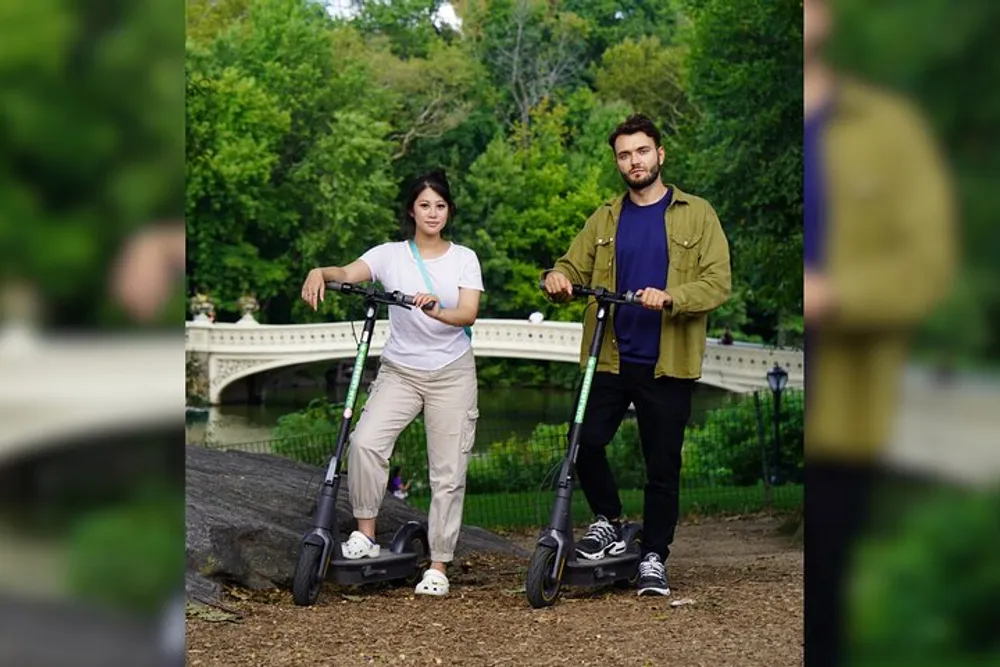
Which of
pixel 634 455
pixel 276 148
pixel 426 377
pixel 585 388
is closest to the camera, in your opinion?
pixel 585 388

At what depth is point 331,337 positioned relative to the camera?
17984mm

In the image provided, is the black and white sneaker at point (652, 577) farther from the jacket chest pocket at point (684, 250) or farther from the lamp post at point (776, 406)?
the lamp post at point (776, 406)

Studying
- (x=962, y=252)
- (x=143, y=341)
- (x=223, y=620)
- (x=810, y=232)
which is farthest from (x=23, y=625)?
(x=223, y=620)

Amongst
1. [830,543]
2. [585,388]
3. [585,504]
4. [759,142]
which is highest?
[759,142]

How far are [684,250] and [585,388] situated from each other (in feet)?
2.09

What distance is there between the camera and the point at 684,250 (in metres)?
5.78

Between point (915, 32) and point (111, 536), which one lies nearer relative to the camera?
point (915, 32)

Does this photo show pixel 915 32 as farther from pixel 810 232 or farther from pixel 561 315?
pixel 561 315

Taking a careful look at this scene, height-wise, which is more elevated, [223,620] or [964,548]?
[964,548]

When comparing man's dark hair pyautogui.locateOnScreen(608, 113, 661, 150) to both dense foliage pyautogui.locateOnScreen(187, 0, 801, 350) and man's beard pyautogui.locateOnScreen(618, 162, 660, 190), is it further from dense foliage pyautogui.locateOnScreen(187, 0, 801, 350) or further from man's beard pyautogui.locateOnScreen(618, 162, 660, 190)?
dense foliage pyautogui.locateOnScreen(187, 0, 801, 350)

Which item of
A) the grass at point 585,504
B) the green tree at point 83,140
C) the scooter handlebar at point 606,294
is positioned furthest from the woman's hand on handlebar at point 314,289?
the grass at point 585,504

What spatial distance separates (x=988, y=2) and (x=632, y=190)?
4.33 meters

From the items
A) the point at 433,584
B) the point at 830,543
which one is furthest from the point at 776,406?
the point at 830,543

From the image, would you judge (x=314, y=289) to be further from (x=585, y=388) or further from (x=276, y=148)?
(x=276, y=148)
